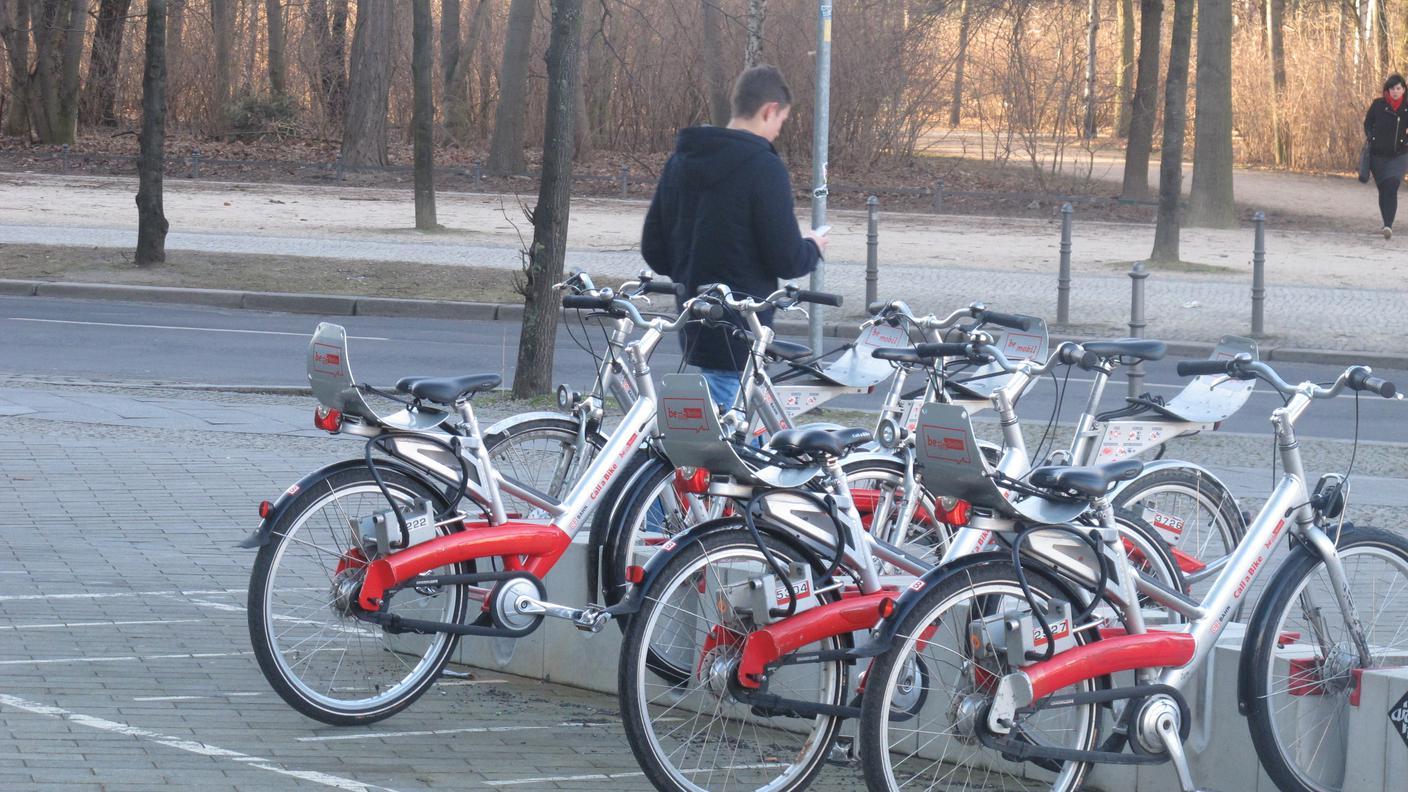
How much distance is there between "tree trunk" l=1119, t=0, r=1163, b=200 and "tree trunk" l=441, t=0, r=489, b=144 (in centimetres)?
1572

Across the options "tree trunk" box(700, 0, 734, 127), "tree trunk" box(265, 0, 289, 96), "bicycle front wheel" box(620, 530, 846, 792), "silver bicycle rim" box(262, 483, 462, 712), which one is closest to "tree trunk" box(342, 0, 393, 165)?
"tree trunk" box(700, 0, 734, 127)

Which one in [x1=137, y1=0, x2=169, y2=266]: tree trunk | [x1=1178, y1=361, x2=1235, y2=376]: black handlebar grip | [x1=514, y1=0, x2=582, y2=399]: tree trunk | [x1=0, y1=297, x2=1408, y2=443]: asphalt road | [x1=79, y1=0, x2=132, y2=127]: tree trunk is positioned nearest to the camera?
[x1=1178, y1=361, x2=1235, y2=376]: black handlebar grip

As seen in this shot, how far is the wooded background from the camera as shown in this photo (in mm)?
33719

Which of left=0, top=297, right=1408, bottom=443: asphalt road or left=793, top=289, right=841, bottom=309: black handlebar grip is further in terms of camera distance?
left=0, top=297, right=1408, bottom=443: asphalt road

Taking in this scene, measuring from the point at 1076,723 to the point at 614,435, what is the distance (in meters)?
1.74

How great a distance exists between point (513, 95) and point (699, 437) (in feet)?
99.1

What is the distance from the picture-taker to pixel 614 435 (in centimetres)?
527

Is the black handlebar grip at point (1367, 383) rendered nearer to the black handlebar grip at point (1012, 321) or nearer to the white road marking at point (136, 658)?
the black handlebar grip at point (1012, 321)

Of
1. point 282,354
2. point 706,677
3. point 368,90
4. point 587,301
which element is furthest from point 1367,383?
point 368,90

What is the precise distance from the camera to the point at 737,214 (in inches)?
239

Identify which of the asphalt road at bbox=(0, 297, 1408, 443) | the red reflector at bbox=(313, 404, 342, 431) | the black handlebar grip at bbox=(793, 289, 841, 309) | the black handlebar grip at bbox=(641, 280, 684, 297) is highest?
the black handlebar grip at bbox=(641, 280, 684, 297)

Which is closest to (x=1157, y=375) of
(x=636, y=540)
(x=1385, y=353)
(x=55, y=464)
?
(x=1385, y=353)

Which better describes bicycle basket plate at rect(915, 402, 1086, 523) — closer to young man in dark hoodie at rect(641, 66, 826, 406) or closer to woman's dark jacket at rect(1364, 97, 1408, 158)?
young man in dark hoodie at rect(641, 66, 826, 406)

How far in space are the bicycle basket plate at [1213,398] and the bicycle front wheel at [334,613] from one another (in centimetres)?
206
